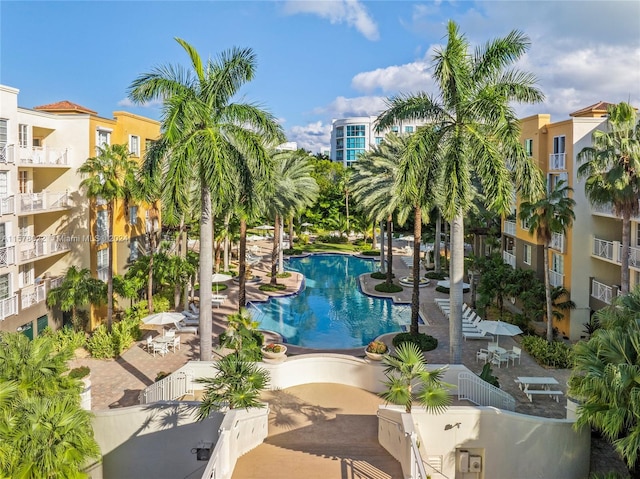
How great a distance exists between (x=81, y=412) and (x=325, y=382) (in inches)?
361

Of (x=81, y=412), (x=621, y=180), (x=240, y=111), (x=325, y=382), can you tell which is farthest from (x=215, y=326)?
(x=621, y=180)

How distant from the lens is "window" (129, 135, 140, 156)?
104 ft

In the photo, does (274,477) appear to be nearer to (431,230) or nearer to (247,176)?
(247,176)

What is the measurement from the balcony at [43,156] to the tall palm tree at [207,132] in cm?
876

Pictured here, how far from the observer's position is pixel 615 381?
452 inches

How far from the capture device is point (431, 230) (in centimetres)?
5378

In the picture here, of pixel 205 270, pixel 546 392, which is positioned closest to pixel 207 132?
pixel 205 270

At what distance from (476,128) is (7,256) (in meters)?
19.2

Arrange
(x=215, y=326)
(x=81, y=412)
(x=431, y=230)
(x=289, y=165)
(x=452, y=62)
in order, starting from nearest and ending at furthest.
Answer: (x=81, y=412) → (x=452, y=62) → (x=215, y=326) → (x=289, y=165) → (x=431, y=230)

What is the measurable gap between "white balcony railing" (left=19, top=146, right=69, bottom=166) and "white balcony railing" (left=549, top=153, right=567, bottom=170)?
79.9ft

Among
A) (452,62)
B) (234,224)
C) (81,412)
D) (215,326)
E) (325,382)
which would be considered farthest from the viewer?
(234,224)

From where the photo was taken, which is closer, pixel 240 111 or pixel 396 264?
pixel 240 111

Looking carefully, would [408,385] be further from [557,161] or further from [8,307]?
[557,161]

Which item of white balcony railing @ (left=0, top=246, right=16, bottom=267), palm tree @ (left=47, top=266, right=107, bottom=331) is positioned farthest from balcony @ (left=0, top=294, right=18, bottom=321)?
palm tree @ (left=47, top=266, right=107, bottom=331)
